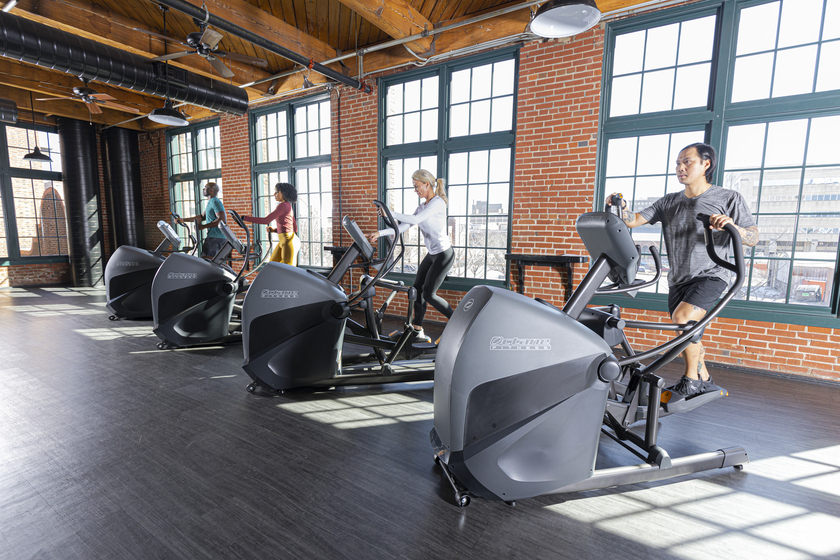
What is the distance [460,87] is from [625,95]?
71.4 inches

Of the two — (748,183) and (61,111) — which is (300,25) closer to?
(748,183)

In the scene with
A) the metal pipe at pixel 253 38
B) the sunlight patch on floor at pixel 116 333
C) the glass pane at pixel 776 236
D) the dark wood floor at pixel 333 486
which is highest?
the metal pipe at pixel 253 38

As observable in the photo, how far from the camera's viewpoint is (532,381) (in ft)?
4.77

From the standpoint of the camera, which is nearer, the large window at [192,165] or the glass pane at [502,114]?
the glass pane at [502,114]

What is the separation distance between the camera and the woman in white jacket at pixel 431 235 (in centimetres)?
336

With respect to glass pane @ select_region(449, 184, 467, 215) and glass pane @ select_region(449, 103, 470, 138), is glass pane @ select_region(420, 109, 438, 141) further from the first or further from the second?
glass pane @ select_region(449, 184, 467, 215)

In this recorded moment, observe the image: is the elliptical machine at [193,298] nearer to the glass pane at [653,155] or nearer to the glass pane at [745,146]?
the glass pane at [653,155]

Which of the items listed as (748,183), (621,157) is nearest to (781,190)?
(748,183)

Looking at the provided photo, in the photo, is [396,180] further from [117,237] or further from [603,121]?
[117,237]

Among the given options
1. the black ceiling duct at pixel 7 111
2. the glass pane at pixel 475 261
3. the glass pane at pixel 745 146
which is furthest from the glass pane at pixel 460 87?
the black ceiling duct at pixel 7 111

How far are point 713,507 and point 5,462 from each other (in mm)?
3215

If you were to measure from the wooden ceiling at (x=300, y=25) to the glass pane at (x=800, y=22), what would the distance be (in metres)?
1.10

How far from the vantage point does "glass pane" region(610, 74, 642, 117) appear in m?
3.77

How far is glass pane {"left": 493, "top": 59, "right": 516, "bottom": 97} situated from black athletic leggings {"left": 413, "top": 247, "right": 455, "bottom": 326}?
213 cm
